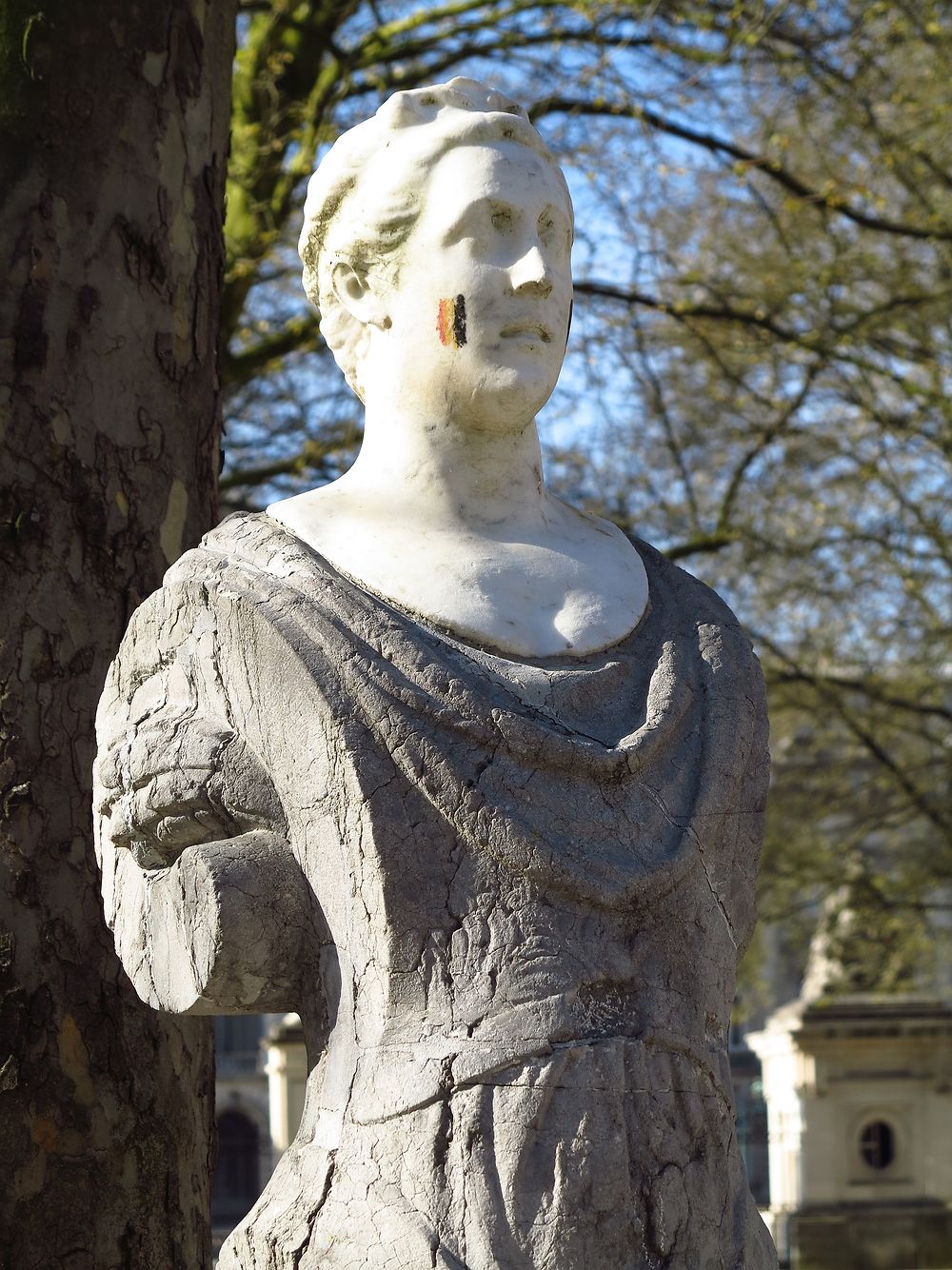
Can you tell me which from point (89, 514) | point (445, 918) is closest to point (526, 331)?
point (445, 918)

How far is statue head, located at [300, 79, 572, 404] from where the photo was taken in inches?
129

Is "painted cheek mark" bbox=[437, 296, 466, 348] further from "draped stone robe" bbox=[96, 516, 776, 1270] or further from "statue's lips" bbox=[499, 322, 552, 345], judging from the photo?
"draped stone robe" bbox=[96, 516, 776, 1270]

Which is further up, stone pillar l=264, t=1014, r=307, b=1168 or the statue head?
the statue head

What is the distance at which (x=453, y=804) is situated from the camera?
114 inches

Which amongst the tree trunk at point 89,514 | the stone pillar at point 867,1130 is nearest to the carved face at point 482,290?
the tree trunk at point 89,514

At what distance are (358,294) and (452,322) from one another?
27 centimetres

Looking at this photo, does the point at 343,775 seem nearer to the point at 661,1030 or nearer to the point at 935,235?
the point at 661,1030

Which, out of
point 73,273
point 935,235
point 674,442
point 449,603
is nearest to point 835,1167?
point 674,442

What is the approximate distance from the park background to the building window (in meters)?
0.08

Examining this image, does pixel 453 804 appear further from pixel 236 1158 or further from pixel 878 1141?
pixel 236 1158

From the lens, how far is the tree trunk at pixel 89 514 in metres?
4.62

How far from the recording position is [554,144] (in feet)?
36.1

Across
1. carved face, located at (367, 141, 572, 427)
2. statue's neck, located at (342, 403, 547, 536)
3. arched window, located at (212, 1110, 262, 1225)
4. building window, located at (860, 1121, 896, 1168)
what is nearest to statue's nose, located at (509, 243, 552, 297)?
carved face, located at (367, 141, 572, 427)

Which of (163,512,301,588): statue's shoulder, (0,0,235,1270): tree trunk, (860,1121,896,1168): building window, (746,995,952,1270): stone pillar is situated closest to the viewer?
(163,512,301,588): statue's shoulder
